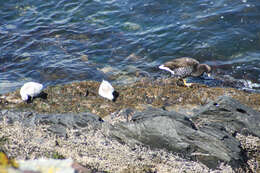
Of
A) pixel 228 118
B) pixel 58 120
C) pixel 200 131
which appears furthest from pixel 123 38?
pixel 200 131

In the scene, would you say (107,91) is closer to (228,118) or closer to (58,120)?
(58,120)

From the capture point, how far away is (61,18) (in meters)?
15.0

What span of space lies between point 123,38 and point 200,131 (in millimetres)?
8243

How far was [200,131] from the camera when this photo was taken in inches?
210

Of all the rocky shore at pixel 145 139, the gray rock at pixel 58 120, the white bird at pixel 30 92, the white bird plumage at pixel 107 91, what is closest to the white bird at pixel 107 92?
the white bird plumage at pixel 107 91

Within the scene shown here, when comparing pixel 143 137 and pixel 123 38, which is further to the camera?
Answer: pixel 123 38

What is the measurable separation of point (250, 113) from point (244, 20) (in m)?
7.90

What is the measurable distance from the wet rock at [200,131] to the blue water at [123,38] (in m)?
4.35

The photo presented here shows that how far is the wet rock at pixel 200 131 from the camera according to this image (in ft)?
16.5

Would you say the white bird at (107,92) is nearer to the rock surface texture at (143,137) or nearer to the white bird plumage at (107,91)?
the white bird plumage at (107,91)

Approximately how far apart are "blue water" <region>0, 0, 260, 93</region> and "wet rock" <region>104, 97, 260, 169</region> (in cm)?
435

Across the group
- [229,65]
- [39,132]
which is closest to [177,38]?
[229,65]

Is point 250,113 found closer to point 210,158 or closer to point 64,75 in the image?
point 210,158

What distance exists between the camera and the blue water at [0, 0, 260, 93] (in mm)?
11016
